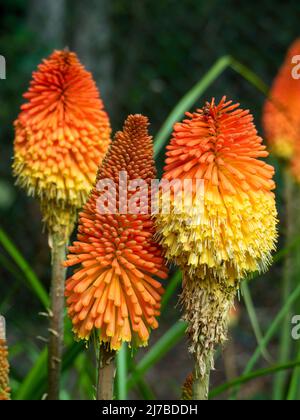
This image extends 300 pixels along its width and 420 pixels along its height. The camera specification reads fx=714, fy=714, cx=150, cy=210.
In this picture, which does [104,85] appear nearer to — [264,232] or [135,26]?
[135,26]

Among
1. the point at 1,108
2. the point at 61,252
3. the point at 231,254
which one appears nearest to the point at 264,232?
the point at 231,254

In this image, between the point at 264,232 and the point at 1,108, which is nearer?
the point at 264,232

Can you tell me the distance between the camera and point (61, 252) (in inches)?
91.7

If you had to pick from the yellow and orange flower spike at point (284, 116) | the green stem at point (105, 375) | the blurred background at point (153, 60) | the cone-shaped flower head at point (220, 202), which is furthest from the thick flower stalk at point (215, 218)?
the blurred background at point (153, 60)

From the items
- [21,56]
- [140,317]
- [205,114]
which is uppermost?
[21,56]

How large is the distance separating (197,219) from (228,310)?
26cm

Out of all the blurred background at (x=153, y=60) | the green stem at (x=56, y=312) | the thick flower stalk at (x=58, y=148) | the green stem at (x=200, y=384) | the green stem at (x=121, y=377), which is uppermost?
the blurred background at (x=153, y=60)

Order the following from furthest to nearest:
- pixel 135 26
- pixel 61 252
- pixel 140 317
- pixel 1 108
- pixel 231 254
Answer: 1. pixel 135 26
2. pixel 1 108
3. pixel 61 252
4. pixel 140 317
5. pixel 231 254

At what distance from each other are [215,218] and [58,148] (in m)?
0.76

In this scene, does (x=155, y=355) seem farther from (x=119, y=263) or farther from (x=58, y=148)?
(x=119, y=263)

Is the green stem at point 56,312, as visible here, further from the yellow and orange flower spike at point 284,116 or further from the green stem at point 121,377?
the yellow and orange flower spike at point 284,116

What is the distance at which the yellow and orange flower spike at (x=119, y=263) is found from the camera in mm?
1645

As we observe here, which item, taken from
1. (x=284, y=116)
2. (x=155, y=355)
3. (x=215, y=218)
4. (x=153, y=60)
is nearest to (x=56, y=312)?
(x=155, y=355)

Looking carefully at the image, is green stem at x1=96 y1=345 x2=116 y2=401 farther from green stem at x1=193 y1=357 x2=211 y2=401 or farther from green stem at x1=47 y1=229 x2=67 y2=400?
green stem at x1=47 y1=229 x2=67 y2=400
